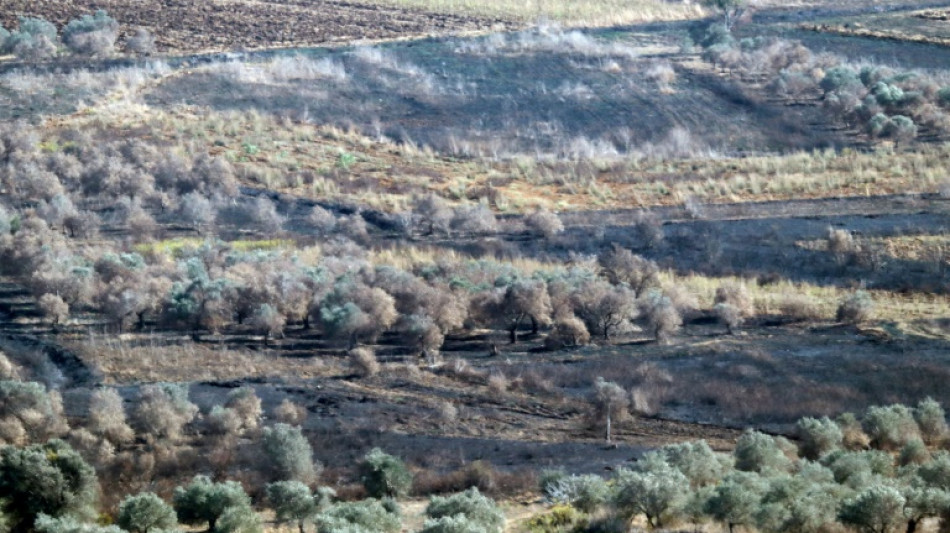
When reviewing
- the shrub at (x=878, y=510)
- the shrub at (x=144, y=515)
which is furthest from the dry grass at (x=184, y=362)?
the shrub at (x=878, y=510)

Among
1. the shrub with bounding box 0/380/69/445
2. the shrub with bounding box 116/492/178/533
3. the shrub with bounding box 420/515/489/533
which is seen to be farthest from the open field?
the shrub with bounding box 420/515/489/533

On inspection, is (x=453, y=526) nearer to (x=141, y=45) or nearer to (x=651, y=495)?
(x=651, y=495)

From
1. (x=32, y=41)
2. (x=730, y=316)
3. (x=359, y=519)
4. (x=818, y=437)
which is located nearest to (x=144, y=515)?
(x=359, y=519)

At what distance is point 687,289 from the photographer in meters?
32.4

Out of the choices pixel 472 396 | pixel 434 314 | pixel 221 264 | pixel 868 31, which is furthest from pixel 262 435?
pixel 868 31

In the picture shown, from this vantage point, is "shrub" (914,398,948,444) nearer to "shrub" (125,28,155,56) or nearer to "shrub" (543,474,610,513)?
"shrub" (543,474,610,513)

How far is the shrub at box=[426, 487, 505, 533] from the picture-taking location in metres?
19.1

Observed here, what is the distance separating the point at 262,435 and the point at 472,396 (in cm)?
404

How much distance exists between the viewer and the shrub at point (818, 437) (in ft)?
75.0

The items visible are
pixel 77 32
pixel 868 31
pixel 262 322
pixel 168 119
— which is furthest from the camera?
pixel 868 31

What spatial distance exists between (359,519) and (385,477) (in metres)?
2.67

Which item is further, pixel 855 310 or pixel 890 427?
pixel 855 310

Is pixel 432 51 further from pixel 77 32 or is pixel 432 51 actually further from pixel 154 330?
pixel 154 330

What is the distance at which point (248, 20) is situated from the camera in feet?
205
